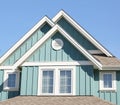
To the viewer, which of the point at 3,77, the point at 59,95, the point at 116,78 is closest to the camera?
the point at 59,95

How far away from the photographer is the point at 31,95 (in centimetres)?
1847

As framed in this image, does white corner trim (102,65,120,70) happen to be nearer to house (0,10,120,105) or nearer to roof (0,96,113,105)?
house (0,10,120,105)

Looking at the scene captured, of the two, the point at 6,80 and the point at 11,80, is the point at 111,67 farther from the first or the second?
the point at 6,80

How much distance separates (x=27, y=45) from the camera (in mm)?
21484

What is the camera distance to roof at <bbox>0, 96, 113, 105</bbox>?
55.0 feet

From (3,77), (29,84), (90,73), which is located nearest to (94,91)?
(90,73)

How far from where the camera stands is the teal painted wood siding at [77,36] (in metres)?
21.2

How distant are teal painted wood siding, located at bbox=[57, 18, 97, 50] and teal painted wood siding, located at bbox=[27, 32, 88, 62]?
270 cm

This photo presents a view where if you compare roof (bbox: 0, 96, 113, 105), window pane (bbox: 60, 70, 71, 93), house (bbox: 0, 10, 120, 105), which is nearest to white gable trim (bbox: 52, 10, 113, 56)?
house (bbox: 0, 10, 120, 105)

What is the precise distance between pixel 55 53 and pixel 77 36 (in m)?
3.20

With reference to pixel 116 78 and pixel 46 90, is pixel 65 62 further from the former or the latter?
pixel 116 78

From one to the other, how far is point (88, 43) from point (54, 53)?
128 inches

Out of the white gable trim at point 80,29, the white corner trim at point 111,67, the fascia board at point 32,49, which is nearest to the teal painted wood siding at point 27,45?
the white gable trim at point 80,29

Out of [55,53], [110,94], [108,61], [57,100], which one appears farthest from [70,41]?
[110,94]
